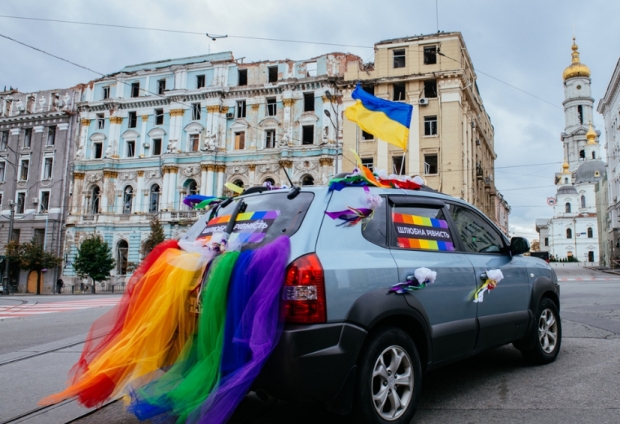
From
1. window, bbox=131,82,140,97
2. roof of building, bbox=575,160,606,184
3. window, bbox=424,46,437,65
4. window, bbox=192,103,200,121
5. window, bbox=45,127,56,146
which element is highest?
roof of building, bbox=575,160,606,184

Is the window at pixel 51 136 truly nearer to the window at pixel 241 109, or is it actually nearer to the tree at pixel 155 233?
the tree at pixel 155 233

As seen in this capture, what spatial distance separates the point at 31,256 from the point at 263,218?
41.1 metres

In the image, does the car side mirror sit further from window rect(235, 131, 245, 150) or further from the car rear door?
window rect(235, 131, 245, 150)

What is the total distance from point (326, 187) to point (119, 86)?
43135 millimetres

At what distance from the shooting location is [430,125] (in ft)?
119

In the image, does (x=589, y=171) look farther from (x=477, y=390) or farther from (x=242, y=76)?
(x=477, y=390)

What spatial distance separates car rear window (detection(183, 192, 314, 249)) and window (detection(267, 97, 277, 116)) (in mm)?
35287

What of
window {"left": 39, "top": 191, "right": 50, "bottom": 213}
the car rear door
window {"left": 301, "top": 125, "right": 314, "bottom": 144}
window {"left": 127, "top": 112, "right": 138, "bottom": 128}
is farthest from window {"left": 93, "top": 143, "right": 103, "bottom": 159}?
the car rear door

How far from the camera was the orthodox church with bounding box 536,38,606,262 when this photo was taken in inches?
4237

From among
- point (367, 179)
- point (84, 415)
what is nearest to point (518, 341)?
point (367, 179)

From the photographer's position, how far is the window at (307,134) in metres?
37.7

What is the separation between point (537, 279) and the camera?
5477mm

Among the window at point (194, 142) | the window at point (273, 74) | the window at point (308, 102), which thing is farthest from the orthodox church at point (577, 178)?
the window at point (194, 142)

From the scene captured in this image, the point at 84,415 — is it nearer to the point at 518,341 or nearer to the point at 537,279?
the point at 518,341
